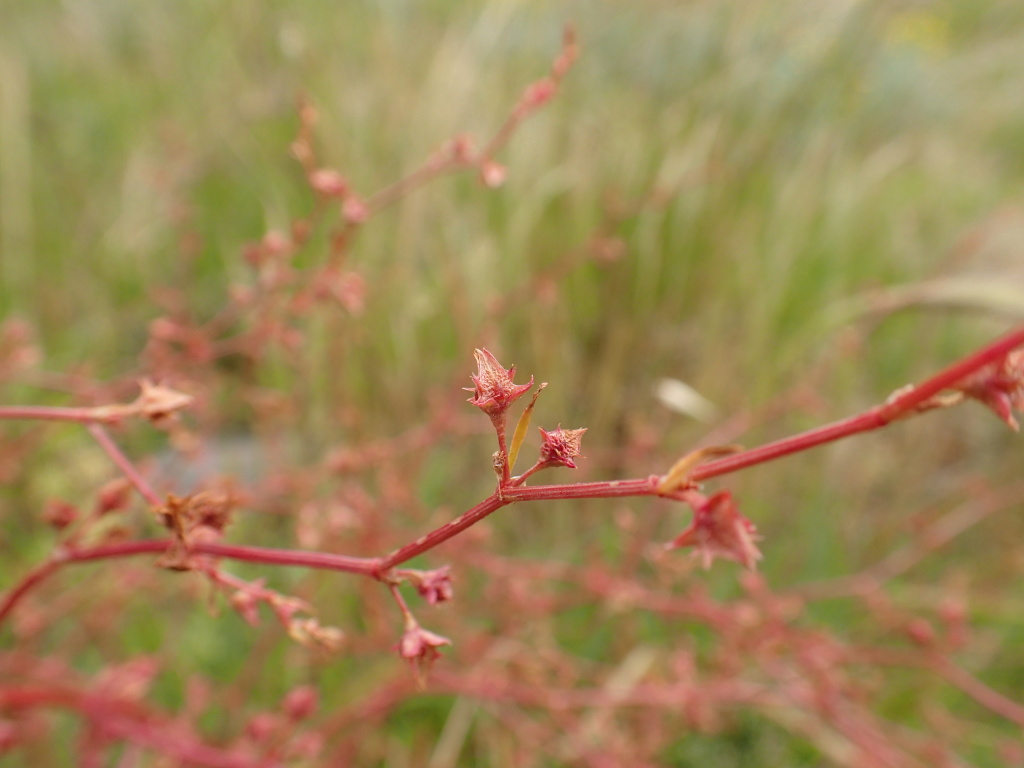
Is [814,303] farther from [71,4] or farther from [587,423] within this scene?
[71,4]

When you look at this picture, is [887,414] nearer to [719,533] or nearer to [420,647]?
[719,533]

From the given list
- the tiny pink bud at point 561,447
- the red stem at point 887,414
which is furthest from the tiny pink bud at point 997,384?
the tiny pink bud at point 561,447

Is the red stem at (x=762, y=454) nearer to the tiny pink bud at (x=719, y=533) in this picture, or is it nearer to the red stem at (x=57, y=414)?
the tiny pink bud at (x=719, y=533)

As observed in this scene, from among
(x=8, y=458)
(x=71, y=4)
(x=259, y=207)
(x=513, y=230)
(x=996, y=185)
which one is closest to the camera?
(x=8, y=458)

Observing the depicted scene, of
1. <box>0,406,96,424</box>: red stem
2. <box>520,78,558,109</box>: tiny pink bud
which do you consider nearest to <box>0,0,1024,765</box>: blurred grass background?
<box>520,78,558,109</box>: tiny pink bud

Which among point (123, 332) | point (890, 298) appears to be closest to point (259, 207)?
point (123, 332)

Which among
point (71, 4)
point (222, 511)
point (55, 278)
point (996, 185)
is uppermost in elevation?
point (71, 4)
